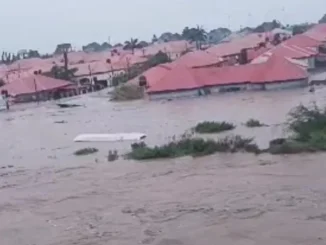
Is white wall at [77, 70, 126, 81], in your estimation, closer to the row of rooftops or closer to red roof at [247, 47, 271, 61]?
the row of rooftops

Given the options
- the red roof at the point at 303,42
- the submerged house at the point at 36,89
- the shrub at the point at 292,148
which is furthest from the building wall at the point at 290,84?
the shrub at the point at 292,148

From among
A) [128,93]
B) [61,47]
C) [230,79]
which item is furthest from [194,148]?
[61,47]

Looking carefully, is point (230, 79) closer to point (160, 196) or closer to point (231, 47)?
point (231, 47)

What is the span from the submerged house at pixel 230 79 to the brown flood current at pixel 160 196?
9863mm

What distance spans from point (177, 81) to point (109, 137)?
525 inches

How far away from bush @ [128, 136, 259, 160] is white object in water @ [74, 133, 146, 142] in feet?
11.2

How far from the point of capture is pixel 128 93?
125 feet

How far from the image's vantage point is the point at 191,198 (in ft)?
44.3

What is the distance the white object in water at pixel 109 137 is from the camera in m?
22.4

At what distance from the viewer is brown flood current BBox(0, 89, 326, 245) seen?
11070 mm

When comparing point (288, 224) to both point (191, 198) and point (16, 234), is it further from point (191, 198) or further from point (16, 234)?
point (16, 234)

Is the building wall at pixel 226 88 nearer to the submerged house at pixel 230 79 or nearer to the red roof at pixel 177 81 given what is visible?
the submerged house at pixel 230 79

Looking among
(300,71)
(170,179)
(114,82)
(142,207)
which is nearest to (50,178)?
(170,179)

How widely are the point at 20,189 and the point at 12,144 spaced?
28.7ft
